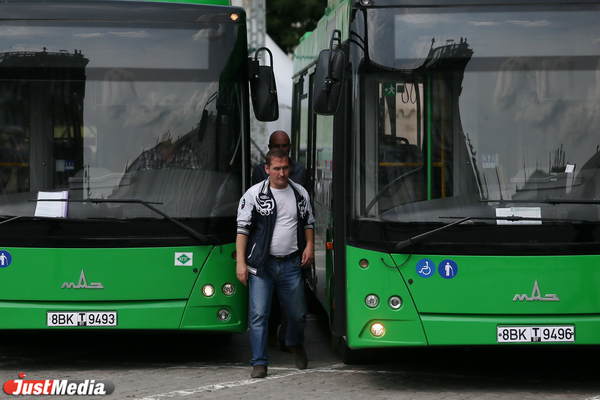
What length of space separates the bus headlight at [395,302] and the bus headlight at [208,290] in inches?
62.9

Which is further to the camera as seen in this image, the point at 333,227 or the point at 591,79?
the point at 333,227

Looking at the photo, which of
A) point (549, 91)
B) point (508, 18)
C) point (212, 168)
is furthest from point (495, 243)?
point (212, 168)

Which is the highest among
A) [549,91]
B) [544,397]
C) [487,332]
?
[549,91]

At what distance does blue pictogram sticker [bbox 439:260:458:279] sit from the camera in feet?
24.5

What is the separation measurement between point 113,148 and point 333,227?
72.6 inches

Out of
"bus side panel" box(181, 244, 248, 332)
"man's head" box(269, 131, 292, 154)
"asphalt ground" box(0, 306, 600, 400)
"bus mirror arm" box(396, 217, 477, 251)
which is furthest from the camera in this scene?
"man's head" box(269, 131, 292, 154)

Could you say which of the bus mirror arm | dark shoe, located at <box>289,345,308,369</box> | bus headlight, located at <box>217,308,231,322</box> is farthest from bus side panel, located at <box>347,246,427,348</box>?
bus headlight, located at <box>217,308,231,322</box>

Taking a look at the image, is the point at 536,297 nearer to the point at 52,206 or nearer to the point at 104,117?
the point at 104,117

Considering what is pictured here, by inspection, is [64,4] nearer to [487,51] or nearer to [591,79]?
[487,51]

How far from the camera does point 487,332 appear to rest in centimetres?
749

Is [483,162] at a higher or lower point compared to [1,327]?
higher

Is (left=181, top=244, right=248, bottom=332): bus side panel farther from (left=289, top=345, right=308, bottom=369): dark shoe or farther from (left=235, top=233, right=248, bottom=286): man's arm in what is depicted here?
(left=289, top=345, right=308, bottom=369): dark shoe

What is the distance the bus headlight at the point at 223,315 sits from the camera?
8.49 m

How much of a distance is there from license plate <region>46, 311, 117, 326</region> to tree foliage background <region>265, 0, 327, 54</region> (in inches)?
1288
